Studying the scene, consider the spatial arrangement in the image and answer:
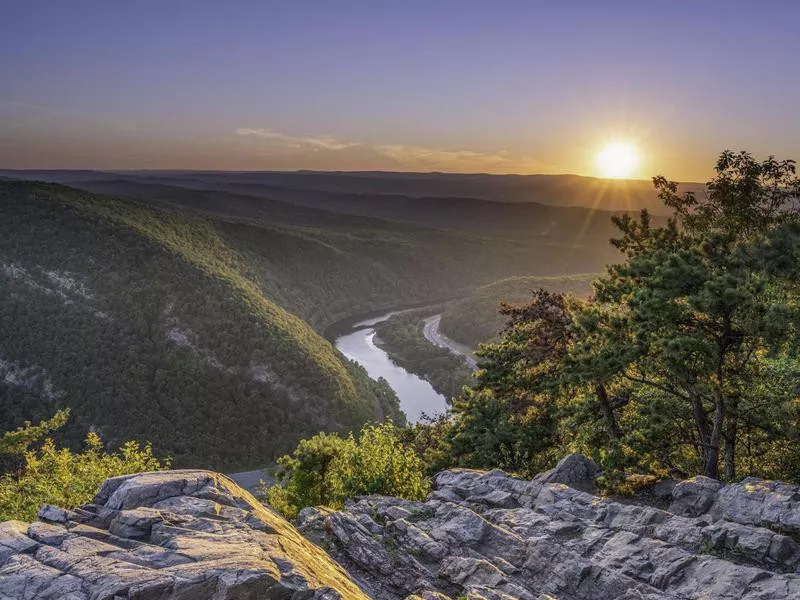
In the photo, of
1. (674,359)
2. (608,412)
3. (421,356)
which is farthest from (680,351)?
(421,356)

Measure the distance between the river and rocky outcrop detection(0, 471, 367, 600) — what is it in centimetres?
7183

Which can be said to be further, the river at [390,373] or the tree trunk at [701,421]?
the river at [390,373]

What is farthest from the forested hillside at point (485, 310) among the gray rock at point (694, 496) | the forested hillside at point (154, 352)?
the gray rock at point (694, 496)

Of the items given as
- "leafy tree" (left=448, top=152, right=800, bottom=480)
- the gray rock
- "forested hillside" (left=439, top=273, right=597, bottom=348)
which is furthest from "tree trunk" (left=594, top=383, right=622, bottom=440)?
"forested hillside" (left=439, top=273, right=597, bottom=348)

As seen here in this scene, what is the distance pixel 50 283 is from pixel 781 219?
114 metres

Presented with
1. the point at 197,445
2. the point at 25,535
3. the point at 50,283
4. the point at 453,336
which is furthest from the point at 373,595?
the point at 453,336

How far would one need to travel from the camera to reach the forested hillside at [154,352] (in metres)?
86.2

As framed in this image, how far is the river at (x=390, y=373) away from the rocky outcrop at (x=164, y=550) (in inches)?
2828

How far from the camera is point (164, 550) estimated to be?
38.6ft

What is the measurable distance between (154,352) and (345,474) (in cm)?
8237

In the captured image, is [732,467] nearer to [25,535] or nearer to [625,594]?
[625,594]

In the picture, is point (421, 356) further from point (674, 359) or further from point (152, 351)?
point (674, 359)

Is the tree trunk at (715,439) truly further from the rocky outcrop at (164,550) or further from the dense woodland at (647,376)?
the rocky outcrop at (164,550)

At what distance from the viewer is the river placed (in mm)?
110875
